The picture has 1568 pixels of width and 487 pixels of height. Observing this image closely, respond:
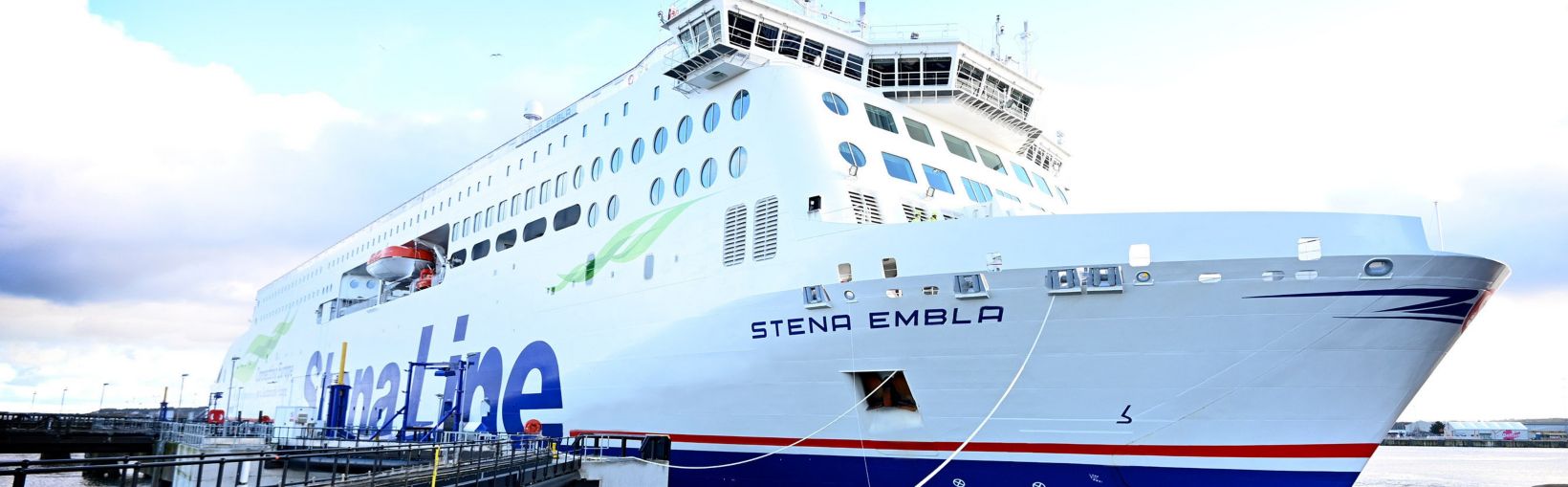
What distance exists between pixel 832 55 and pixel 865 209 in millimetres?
4131

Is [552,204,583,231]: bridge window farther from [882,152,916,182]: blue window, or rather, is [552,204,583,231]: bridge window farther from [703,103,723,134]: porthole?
[882,152,916,182]: blue window

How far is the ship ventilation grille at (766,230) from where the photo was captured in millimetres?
14305

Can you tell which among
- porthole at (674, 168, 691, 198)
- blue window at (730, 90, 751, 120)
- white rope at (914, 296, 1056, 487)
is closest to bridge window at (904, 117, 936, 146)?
blue window at (730, 90, 751, 120)

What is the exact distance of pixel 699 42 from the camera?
16734mm

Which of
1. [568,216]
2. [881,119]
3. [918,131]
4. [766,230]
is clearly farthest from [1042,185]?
[568,216]

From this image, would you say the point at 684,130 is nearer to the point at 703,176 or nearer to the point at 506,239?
the point at 703,176

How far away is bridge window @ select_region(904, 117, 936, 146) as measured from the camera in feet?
54.4

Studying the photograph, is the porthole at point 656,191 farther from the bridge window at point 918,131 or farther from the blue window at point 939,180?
the blue window at point 939,180

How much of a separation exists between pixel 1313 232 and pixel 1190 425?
2.66 meters

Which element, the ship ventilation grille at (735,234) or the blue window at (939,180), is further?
the blue window at (939,180)

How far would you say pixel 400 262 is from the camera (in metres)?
29.2

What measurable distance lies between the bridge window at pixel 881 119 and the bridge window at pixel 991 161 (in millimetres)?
2575

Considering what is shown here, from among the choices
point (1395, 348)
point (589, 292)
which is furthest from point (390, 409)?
point (1395, 348)

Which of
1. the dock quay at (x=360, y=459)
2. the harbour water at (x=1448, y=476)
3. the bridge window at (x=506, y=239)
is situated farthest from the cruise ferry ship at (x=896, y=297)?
the harbour water at (x=1448, y=476)
